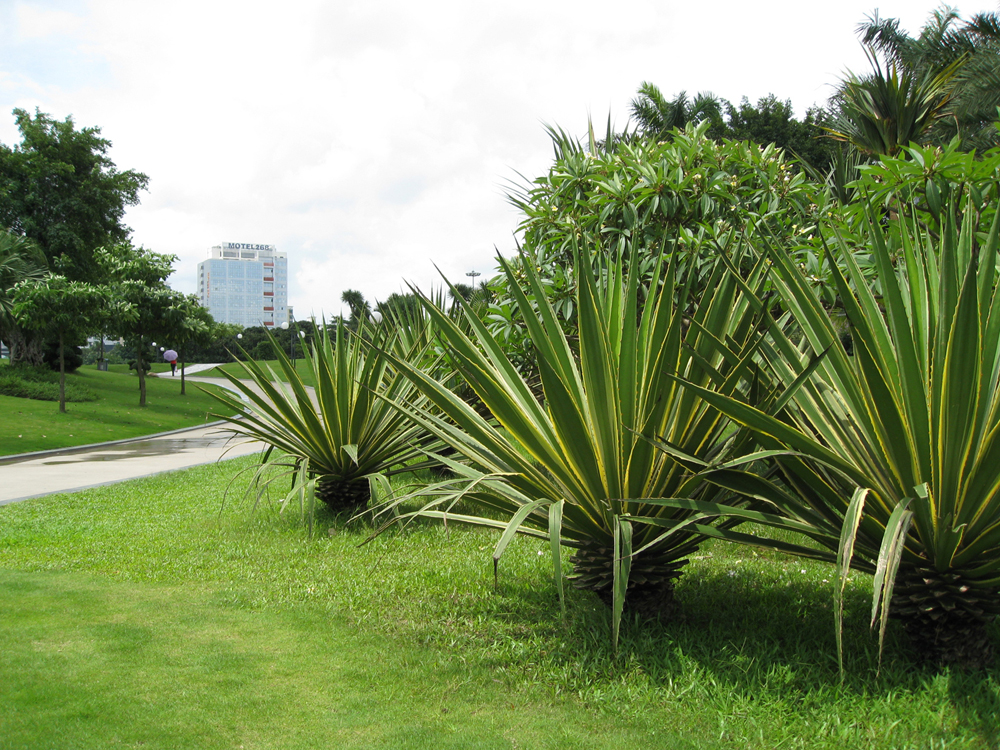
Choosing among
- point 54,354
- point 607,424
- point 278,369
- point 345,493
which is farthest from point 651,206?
point 54,354

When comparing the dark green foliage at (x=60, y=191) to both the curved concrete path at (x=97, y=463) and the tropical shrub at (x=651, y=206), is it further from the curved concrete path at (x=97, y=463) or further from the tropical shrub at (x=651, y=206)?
the tropical shrub at (x=651, y=206)

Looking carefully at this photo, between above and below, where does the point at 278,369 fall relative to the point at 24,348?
below

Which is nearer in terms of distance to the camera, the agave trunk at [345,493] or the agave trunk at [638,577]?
the agave trunk at [638,577]

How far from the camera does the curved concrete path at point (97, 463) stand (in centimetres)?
1175

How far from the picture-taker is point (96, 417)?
24656mm

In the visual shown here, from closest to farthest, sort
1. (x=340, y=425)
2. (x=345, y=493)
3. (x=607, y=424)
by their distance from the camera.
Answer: (x=607, y=424)
(x=340, y=425)
(x=345, y=493)

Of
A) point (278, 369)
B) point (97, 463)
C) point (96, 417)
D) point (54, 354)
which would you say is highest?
point (54, 354)

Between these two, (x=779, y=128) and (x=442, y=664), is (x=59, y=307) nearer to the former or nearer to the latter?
(x=442, y=664)

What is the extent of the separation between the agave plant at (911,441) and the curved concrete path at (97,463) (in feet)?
24.0

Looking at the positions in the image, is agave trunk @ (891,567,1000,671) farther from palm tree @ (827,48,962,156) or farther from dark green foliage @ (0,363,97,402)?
Result: dark green foliage @ (0,363,97,402)

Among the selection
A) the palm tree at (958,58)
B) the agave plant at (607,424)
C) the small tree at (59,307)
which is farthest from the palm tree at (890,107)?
the small tree at (59,307)

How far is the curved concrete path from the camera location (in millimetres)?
11750

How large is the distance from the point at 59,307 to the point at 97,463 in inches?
496

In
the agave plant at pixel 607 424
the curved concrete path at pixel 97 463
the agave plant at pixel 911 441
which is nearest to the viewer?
the agave plant at pixel 911 441
